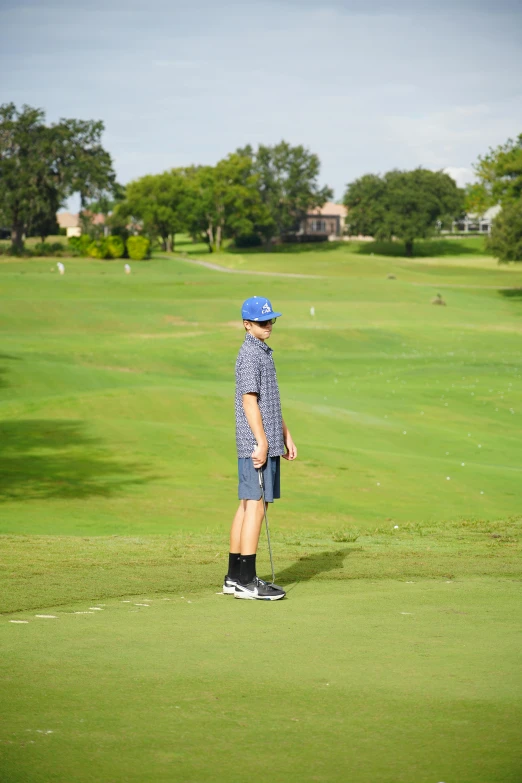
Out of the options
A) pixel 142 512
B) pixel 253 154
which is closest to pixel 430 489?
pixel 142 512

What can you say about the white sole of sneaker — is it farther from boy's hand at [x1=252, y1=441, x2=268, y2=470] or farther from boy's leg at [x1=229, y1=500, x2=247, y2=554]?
boy's hand at [x1=252, y1=441, x2=268, y2=470]

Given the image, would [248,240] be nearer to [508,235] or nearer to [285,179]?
[285,179]

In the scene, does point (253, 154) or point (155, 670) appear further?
point (253, 154)

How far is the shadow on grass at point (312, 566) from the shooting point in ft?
29.3

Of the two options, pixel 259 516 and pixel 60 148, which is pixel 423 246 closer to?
pixel 60 148

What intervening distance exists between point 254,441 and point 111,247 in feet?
312

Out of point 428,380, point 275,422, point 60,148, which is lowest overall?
point 428,380

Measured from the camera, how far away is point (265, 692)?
16.3 ft

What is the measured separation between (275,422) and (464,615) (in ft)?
6.99

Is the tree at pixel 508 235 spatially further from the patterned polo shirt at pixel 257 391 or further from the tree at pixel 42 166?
the patterned polo shirt at pixel 257 391

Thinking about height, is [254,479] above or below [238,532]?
above

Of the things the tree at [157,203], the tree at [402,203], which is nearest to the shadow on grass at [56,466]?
the tree at [157,203]

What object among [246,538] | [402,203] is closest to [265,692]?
[246,538]

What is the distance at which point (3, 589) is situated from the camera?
25.9ft
